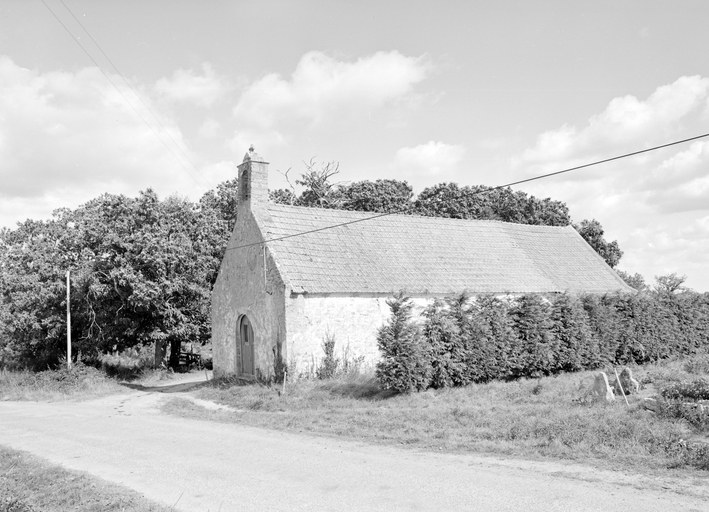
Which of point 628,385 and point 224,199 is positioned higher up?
point 224,199

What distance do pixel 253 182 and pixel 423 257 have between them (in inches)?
303

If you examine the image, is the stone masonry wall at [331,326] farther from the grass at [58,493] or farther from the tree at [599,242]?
the tree at [599,242]

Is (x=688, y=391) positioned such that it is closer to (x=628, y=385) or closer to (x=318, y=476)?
(x=628, y=385)

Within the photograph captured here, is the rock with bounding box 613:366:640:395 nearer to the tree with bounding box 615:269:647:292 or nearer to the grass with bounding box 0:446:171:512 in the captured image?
the grass with bounding box 0:446:171:512

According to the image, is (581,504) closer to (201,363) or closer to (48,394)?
(48,394)

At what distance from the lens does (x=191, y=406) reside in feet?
58.9

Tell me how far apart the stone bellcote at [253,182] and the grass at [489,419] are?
7106 millimetres

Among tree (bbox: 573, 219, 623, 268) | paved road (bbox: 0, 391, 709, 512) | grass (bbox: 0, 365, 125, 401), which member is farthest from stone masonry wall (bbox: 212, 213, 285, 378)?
tree (bbox: 573, 219, 623, 268)

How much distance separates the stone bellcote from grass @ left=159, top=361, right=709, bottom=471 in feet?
23.3

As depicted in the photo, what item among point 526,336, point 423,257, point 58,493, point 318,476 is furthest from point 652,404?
point 423,257

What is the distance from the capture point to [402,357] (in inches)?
639

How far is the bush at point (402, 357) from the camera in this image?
53.0ft

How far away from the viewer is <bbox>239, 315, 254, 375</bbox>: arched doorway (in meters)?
21.6

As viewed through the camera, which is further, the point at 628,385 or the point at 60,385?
the point at 60,385
